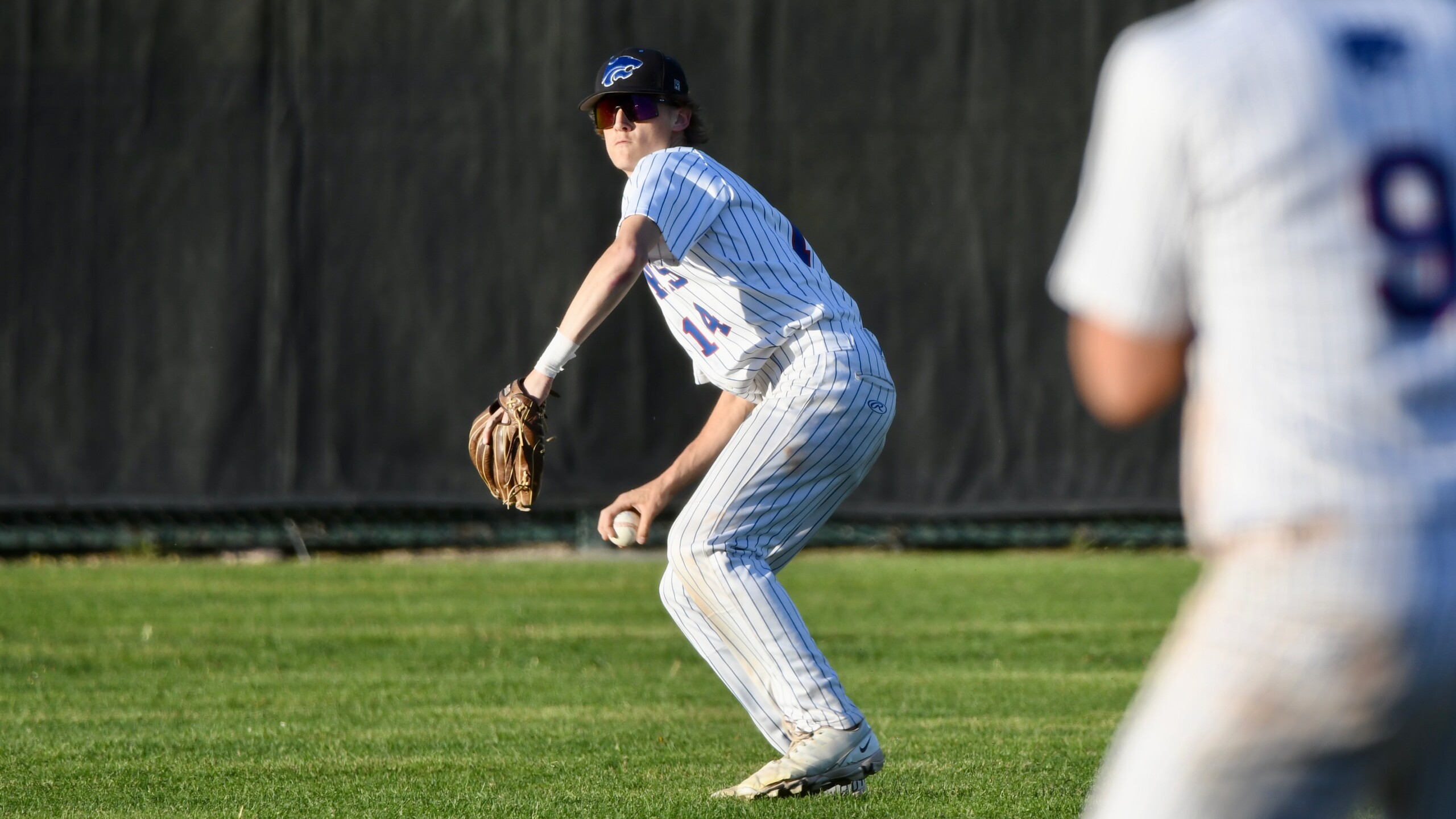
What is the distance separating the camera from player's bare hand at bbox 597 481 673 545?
462 cm

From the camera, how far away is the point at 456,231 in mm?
11664

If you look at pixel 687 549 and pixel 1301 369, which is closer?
pixel 1301 369

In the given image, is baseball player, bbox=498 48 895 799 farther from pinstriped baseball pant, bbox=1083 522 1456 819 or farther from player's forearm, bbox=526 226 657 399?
pinstriped baseball pant, bbox=1083 522 1456 819

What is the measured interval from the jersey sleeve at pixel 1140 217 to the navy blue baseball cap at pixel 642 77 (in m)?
3.10

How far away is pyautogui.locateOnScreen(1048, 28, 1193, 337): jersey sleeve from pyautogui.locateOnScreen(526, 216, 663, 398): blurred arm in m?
2.35

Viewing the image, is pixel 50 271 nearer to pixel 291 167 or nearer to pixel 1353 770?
pixel 291 167

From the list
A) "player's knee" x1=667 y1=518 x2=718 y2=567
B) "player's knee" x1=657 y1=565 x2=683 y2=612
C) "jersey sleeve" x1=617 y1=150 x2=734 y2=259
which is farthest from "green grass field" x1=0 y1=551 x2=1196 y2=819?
"jersey sleeve" x1=617 y1=150 x2=734 y2=259

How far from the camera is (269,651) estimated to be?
7883mm

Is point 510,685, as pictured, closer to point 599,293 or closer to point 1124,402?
point 599,293

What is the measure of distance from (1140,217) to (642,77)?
3.18 m

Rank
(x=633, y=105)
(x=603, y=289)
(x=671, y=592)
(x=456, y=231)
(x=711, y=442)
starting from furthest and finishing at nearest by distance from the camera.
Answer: (x=456, y=231), (x=633, y=105), (x=711, y=442), (x=671, y=592), (x=603, y=289)

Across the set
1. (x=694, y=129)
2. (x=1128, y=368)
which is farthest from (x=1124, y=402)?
(x=694, y=129)

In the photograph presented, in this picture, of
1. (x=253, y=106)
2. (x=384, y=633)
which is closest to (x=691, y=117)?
(x=384, y=633)

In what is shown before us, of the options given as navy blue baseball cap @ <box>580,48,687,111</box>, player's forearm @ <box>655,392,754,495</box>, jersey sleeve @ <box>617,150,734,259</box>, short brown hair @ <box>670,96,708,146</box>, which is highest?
navy blue baseball cap @ <box>580,48,687,111</box>
